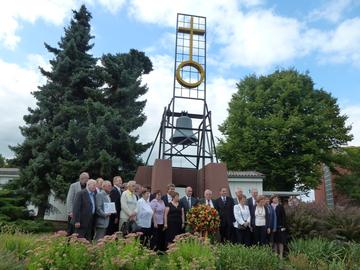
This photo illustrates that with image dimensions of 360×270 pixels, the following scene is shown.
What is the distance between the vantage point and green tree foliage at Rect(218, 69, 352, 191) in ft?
80.6

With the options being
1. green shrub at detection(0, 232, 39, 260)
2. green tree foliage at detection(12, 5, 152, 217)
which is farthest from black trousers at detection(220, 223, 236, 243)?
green tree foliage at detection(12, 5, 152, 217)

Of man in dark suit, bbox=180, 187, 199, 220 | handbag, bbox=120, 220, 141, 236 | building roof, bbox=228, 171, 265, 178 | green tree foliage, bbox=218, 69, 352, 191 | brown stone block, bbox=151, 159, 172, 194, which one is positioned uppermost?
green tree foliage, bbox=218, 69, 352, 191

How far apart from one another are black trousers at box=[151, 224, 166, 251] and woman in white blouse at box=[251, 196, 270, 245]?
2.09 m

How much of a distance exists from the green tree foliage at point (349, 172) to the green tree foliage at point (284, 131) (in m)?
0.98

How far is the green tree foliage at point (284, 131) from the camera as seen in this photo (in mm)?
24578

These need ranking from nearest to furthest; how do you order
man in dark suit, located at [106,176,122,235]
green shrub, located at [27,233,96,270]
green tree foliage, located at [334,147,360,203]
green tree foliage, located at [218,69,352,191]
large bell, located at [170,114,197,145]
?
green shrub, located at [27,233,96,270] → man in dark suit, located at [106,176,122,235] → large bell, located at [170,114,197,145] → green tree foliage, located at [218,69,352,191] → green tree foliage, located at [334,147,360,203]

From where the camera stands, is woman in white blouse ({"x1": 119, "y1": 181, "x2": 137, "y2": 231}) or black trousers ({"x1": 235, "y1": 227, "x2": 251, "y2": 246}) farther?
black trousers ({"x1": 235, "y1": 227, "x2": 251, "y2": 246})

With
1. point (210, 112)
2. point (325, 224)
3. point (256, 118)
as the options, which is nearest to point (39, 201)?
point (210, 112)

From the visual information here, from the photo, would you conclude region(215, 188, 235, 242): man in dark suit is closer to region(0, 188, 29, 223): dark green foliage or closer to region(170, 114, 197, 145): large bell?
region(170, 114, 197, 145): large bell

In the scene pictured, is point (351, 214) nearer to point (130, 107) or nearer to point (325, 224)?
point (325, 224)

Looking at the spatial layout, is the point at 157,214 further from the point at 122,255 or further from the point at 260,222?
the point at 122,255

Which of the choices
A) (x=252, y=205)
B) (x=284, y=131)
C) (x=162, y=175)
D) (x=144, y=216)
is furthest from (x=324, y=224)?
(x=284, y=131)

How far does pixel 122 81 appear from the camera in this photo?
2050cm

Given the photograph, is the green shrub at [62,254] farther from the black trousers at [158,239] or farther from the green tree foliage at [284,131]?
the green tree foliage at [284,131]
